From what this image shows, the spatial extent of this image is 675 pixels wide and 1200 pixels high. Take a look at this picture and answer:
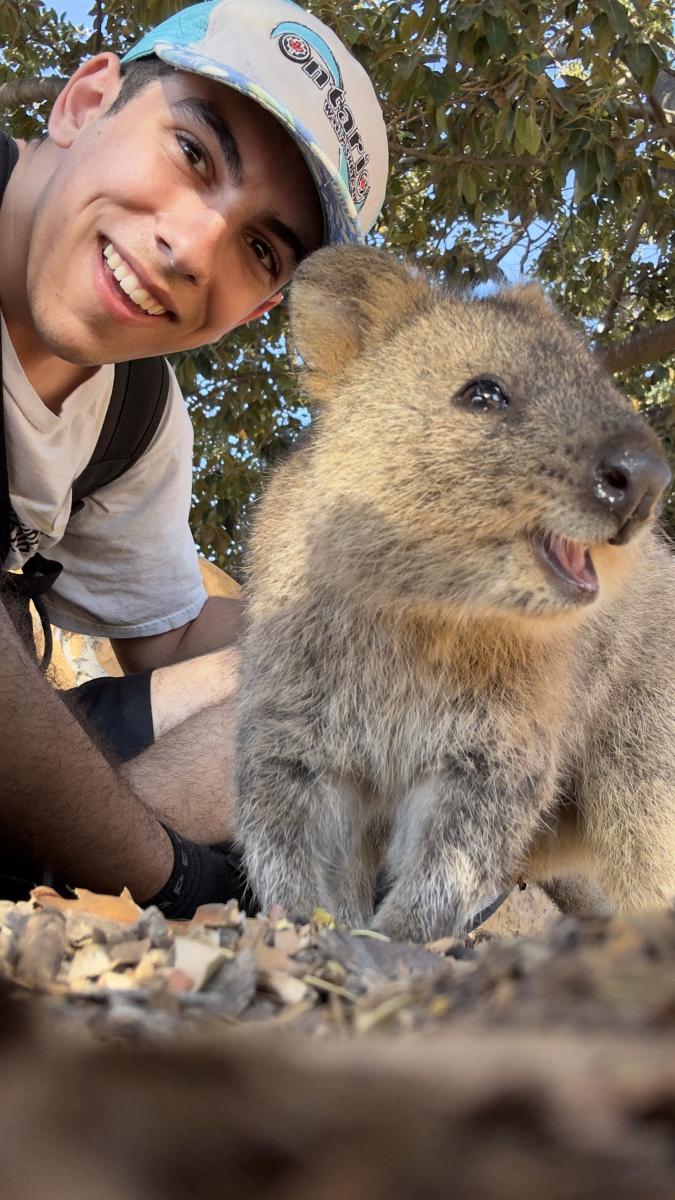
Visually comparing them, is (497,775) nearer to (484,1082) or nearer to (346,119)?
(484,1082)

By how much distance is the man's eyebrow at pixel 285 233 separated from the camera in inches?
150

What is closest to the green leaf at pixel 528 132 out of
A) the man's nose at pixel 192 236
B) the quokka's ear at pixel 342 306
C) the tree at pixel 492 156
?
the tree at pixel 492 156

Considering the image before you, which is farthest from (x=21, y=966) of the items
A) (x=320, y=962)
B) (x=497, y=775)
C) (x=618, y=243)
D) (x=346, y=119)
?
(x=618, y=243)

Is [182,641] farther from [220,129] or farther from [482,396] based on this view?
[482,396]

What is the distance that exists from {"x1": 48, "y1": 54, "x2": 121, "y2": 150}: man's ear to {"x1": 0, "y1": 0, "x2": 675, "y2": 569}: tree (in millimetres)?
880

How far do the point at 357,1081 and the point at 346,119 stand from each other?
12.0 feet

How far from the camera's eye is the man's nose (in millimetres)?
3691

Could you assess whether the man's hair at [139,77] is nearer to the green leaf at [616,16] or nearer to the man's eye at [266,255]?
the man's eye at [266,255]

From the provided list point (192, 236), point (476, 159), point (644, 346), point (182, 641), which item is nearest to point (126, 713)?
point (182, 641)

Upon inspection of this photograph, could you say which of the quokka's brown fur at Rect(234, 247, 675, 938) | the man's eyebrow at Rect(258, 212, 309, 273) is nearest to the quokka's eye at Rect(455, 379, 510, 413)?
the quokka's brown fur at Rect(234, 247, 675, 938)

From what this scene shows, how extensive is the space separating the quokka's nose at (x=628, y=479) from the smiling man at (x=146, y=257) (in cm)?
165

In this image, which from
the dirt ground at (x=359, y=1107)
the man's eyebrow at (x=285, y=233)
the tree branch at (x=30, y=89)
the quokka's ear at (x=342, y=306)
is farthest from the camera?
the tree branch at (x=30, y=89)

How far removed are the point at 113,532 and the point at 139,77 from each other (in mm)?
2029

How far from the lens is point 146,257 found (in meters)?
3.78
